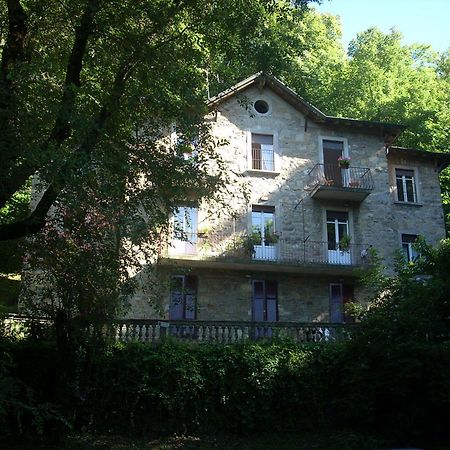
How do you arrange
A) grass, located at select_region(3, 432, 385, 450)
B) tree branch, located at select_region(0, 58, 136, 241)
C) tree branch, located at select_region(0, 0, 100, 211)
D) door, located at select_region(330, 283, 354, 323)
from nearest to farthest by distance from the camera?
tree branch, located at select_region(0, 0, 100, 211), tree branch, located at select_region(0, 58, 136, 241), grass, located at select_region(3, 432, 385, 450), door, located at select_region(330, 283, 354, 323)

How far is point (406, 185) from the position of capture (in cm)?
2459

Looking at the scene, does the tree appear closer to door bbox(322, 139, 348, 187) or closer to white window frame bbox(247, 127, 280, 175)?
white window frame bbox(247, 127, 280, 175)

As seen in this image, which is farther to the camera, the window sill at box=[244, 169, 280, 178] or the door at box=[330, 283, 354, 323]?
the window sill at box=[244, 169, 280, 178]

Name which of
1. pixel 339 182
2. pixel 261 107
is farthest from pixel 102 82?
pixel 339 182

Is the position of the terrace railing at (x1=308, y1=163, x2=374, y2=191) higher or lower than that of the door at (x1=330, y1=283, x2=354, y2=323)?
higher

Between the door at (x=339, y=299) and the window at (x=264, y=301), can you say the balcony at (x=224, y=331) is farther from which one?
the door at (x=339, y=299)

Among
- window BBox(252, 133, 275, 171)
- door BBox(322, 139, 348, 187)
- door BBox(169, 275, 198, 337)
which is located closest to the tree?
door BBox(169, 275, 198, 337)

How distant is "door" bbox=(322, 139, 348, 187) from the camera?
23062 mm

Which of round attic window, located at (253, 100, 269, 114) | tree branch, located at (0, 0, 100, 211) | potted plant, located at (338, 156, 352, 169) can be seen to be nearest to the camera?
tree branch, located at (0, 0, 100, 211)

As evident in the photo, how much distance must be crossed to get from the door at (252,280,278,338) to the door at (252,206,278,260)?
1.05 meters

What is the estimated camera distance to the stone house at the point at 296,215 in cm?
2081

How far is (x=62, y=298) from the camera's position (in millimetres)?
12516

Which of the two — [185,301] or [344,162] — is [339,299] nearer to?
[344,162]

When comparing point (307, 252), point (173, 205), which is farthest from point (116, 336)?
point (307, 252)
